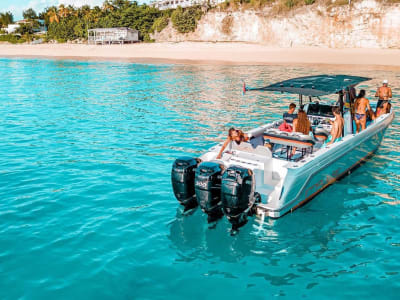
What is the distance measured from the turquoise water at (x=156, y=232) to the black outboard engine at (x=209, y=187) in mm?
624

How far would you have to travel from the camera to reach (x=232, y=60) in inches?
1757

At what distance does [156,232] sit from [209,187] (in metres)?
1.56

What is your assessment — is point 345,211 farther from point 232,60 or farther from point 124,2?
point 124,2

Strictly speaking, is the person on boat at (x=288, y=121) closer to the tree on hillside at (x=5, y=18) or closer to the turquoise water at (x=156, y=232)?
the turquoise water at (x=156, y=232)

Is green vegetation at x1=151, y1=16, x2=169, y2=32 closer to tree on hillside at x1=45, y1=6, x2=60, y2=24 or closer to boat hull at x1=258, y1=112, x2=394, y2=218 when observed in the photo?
tree on hillside at x1=45, y1=6, x2=60, y2=24

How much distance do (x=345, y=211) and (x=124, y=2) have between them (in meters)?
82.9

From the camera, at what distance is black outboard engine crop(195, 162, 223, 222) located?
6547 mm

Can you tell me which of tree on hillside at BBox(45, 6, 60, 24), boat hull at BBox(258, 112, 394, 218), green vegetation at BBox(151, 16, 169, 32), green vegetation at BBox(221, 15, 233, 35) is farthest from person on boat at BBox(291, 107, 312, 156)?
tree on hillside at BBox(45, 6, 60, 24)

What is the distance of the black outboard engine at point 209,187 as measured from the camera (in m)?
6.55

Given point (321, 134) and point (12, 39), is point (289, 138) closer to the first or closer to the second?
point (321, 134)

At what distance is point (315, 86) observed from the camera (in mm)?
9141

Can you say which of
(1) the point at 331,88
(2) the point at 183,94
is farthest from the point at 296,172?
(2) the point at 183,94

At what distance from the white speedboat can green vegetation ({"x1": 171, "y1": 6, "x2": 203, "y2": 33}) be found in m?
54.5

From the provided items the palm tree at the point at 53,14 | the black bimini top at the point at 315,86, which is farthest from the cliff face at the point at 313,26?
the palm tree at the point at 53,14
